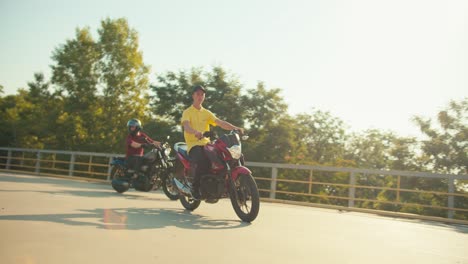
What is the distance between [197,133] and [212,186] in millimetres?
787

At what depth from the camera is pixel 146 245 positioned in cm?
376

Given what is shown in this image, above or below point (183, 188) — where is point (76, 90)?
above

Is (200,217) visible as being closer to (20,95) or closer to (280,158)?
(280,158)

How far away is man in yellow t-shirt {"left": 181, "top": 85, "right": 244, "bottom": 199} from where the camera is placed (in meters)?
6.30

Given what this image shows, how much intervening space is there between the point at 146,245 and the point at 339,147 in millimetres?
49949

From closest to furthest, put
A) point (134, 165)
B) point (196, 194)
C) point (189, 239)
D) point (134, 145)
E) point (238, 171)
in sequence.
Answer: point (189, 239) < point (238, 171) < point (196, 194) < point (134, 165) < point (134, 145)

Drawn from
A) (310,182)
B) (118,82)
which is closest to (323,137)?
(118,82)

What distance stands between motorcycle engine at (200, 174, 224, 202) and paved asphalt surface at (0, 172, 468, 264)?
346 mm

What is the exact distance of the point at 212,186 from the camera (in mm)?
6172

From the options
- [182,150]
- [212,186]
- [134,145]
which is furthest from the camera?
[134,145]

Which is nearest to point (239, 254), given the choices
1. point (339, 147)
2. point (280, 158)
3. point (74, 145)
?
point (280, 158)

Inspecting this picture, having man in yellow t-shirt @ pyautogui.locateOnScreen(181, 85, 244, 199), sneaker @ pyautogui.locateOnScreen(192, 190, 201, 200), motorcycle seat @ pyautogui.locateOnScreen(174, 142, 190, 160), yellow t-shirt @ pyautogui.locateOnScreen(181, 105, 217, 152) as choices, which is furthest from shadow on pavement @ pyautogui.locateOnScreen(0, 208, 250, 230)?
yellow t-shirt @ pyautogui.locateOnScreen(181, 105, 217, 152)

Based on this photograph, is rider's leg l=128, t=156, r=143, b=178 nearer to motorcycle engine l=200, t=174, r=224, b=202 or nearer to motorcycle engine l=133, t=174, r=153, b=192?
motorcycle engine l=133, t=174, r=153, b=192

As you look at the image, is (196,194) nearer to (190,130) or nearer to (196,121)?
(190,130)
